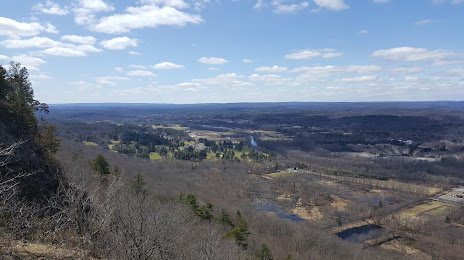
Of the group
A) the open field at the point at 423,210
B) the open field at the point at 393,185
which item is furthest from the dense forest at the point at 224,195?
the open field at the point at 393,185

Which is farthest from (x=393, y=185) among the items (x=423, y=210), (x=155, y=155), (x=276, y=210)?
(x=155, y=155)

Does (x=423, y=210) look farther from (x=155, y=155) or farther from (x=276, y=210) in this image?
(x=155, y=155)

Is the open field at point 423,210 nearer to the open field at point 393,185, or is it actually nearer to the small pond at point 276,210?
the open field at point 393,185

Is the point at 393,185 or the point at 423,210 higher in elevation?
the point at 393,185

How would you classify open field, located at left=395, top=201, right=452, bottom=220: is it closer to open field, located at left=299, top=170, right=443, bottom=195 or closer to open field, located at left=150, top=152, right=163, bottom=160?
open field, located at left=299, top=170, right=443, bottom=195

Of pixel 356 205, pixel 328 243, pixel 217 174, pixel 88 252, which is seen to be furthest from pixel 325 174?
pixel 88 252
